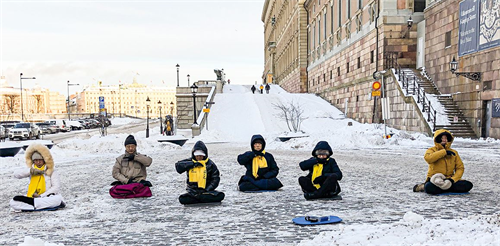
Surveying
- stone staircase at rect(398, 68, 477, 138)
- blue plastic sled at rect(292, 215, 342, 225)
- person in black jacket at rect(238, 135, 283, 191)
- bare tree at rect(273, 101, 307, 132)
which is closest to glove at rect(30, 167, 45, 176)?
person in black jacket at rect(238, 135, 283, 191)

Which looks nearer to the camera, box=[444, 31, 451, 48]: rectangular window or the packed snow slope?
the packed snow slope

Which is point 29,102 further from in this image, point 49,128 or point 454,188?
point 454,188

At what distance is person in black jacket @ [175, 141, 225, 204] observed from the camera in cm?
635

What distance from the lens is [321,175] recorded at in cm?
662

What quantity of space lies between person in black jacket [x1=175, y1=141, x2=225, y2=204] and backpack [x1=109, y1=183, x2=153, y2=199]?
1.03 meters

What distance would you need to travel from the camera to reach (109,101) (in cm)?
15975

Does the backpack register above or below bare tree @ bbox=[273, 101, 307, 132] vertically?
below

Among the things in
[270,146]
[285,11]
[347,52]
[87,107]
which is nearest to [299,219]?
[270,146]

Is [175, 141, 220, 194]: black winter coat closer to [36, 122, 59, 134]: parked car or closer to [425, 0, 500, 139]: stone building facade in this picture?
[425, 0, 500, 139]: stone building facade

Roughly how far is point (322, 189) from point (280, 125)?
72.4ft

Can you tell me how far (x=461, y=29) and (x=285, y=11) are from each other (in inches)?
1804

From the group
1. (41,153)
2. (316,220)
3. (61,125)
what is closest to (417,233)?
(316,220)

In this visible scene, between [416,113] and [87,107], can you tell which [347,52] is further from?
[87,107]

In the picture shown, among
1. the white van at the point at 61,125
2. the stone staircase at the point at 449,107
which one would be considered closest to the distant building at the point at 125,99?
the white van at the point at 61,125
